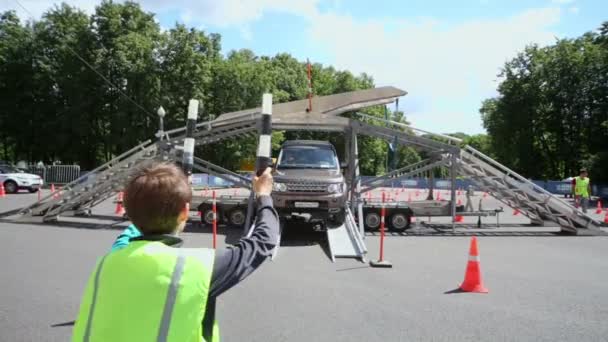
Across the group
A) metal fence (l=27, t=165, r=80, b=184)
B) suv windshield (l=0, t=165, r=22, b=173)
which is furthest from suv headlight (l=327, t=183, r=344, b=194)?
metal fence (l=27, t=165, r=80, b=184)

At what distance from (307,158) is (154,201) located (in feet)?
38.4

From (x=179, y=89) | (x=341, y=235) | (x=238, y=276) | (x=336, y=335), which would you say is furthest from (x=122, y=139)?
(x=238, y=276)

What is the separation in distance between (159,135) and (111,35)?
31.9 m

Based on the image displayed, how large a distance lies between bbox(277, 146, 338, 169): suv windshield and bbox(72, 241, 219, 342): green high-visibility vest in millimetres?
11436

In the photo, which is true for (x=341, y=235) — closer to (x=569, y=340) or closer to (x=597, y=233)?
(x=569, y=340)

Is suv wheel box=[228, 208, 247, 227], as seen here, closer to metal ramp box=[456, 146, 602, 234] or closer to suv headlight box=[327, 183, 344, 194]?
suv headlight box=[327, 183, 344, 194]

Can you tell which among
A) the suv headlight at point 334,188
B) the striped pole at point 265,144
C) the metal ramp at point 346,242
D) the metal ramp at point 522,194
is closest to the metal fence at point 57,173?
the suv headlight at point 334,188

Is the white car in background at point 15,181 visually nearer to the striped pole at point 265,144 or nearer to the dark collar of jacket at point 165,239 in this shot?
the striped pole at point 265,144

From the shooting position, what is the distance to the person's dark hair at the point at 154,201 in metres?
1.79

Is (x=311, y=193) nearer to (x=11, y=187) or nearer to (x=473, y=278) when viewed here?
(x=473, y=278)

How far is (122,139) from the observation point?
41.5m

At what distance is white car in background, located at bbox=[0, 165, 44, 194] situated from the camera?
27375 mm

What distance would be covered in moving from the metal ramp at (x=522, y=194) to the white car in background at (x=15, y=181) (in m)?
24.3

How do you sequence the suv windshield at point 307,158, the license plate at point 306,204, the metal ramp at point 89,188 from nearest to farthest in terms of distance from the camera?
the license plate at point 306,204, the suv windshield at point 307,158, the metal ramp at point 89,188
